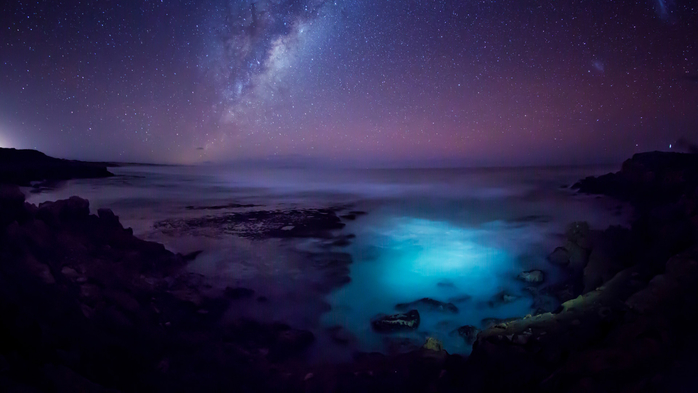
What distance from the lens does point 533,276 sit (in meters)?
8.09

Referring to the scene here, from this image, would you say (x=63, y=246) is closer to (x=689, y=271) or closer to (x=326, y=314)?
(x=326, y=314)

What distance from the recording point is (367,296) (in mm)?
8242

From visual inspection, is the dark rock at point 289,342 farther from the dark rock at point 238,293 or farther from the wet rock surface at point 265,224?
the wet rock surface at point 265,224

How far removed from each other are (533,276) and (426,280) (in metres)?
2.66

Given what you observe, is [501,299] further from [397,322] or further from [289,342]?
[289,342]

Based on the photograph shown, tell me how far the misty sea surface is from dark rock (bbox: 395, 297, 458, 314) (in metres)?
0.18

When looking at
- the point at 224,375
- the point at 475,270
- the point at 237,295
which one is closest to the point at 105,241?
the point at 237,295

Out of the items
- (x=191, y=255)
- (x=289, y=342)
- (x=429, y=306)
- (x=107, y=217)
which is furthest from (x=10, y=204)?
(x=429, y=306)

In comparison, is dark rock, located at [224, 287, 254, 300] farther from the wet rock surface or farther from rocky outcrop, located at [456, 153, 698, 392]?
rocky outcrop, located at [456, 153, 698, 392]

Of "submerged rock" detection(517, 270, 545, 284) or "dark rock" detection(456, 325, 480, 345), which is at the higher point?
"submerged rock" detection(517, 270, 545, 284)

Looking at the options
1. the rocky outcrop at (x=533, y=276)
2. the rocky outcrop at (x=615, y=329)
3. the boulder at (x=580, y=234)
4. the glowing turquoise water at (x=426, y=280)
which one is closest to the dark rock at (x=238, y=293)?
the glowing turquoise water at (x=426, y=280)

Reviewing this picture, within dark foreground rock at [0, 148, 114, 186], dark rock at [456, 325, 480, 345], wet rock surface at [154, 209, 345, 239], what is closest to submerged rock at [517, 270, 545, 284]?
dark rock at [456, 325, 480, 345]

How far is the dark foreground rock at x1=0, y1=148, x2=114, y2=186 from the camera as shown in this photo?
29.8ft

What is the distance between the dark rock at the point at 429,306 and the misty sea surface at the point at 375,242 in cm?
18
